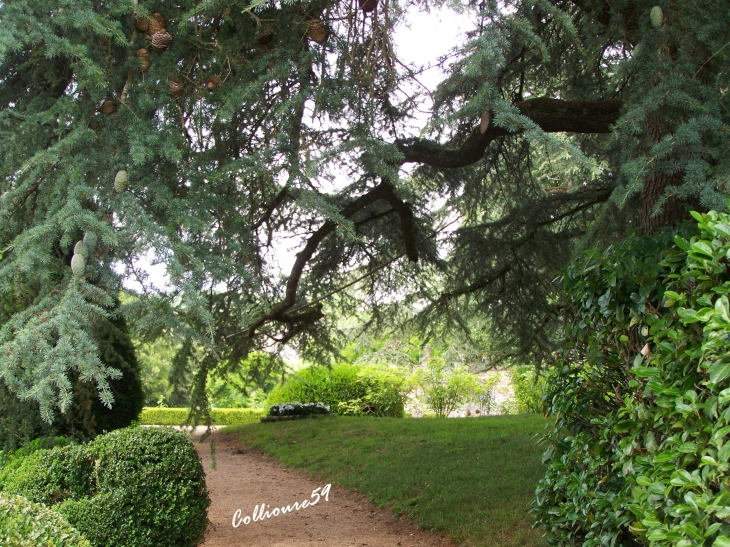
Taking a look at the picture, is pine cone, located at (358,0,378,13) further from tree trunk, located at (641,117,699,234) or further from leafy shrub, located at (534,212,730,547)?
leafy shrub, located at (534,212,730,547)

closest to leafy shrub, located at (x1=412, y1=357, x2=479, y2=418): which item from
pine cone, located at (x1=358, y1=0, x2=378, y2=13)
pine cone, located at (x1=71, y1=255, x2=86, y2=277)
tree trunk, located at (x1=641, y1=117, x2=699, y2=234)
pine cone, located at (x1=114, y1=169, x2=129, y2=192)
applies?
tree trunk, located at (x1=641, y1=117, x2=699, y2=234)

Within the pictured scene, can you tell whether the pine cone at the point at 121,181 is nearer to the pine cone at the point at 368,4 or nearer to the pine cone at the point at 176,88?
the pine cone at the point at 176,88

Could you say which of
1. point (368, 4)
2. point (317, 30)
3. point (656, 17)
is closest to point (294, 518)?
point (317, 30)

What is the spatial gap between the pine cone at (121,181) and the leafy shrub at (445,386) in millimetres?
10840

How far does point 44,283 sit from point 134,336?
3.17 metres

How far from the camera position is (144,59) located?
356 cm

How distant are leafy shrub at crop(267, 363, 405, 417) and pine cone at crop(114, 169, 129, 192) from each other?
10.4 metres

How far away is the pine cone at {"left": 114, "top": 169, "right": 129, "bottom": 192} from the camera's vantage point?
3086mm

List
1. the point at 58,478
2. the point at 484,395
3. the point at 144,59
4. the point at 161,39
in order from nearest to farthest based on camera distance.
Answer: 1. the point at 161,39
2. the point at 144,59
3. the point at 58,478
4. the point at 484,395

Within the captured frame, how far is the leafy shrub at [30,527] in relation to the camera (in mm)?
2738

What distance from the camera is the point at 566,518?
3168 mm

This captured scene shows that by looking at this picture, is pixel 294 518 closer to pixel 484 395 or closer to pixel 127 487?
pixel 127 487

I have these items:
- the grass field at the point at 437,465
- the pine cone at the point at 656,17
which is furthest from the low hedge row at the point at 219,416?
the pine cone at the point at 656,17

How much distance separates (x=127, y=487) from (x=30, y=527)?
185 cm
